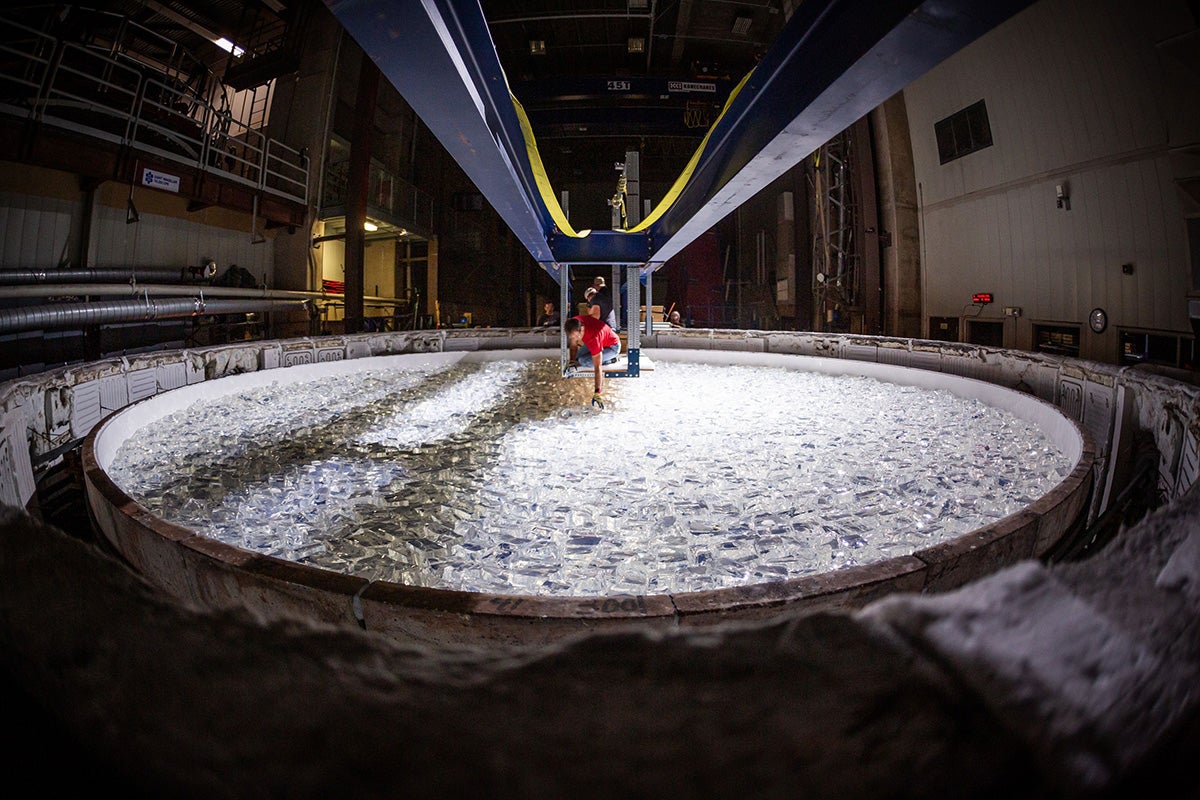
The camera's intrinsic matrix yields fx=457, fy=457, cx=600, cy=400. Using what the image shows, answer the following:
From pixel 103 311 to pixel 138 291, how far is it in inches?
22.2

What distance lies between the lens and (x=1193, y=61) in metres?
4.52

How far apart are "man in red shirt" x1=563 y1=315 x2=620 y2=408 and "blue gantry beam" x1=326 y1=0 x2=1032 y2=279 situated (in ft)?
6.06

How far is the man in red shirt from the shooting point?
4.73 metres

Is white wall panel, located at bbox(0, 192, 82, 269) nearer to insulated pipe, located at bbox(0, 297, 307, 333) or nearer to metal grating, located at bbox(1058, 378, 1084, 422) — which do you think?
insulated pipe, located at bbox(0, 297, 307, 333)

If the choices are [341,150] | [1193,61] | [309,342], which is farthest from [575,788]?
[341,150]

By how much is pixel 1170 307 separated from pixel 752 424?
18.3 ft

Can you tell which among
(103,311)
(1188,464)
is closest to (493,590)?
(1188,464)

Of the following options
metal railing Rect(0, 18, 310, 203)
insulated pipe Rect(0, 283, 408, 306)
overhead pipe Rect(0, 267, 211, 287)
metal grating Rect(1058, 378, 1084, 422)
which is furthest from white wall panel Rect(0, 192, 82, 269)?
metal grating Rect(1058, 378, 1084, 422)

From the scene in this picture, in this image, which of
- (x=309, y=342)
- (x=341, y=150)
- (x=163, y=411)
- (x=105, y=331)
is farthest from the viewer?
(x=341, y=150)

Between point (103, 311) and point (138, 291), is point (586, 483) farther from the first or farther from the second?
point (138, 291)

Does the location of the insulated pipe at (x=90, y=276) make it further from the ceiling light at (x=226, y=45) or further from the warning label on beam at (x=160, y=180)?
the ceiling light at (x=226, y=45)

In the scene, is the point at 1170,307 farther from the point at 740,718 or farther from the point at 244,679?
the point at 244,679

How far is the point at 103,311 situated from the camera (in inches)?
209

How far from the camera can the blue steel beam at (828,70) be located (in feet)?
4.14
